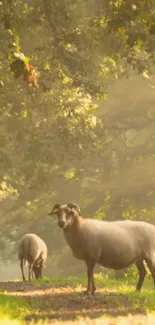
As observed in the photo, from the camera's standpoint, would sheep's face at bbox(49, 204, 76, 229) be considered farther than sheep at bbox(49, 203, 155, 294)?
No

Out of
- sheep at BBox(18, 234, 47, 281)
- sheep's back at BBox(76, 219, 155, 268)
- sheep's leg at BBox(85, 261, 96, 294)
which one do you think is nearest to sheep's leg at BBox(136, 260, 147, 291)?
sheep's back at BBox(76, 219, 155, 268)

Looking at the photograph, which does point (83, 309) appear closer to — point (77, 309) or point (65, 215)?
point (77, 309)

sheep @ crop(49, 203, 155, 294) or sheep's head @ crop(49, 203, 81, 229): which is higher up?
sheep's head @ crop(49, 203, 81, 229)

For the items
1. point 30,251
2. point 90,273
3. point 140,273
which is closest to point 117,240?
point 90,273

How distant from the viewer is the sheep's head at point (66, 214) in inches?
416

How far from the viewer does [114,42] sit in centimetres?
1497

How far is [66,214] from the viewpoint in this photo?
35.2 feet

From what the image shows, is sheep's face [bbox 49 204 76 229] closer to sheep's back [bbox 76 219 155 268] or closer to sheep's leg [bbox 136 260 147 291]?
sheep's back [bbox 76 219 155 268]

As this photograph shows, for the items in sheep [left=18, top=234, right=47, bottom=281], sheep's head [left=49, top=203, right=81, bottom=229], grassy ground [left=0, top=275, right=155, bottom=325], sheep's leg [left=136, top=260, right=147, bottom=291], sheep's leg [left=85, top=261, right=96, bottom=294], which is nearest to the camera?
grassy ground [left=0, top=275, right=155, bottom=325]

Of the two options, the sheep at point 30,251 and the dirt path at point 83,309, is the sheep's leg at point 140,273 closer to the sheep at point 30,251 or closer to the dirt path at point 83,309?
the dirt path at point 83,309

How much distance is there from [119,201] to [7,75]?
19.0 m

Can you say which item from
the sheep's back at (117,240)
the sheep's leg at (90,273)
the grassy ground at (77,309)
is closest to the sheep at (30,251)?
the grassy ground at (77,309)

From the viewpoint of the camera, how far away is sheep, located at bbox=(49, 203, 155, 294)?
1073 cm

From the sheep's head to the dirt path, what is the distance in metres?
1.57
